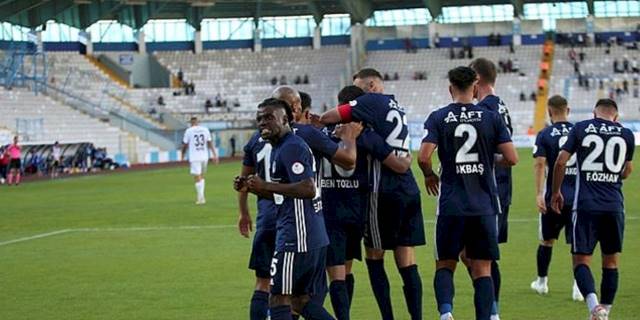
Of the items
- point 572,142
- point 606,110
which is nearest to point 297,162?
point 572,142

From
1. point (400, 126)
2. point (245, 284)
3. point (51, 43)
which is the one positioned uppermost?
point (51, 43)

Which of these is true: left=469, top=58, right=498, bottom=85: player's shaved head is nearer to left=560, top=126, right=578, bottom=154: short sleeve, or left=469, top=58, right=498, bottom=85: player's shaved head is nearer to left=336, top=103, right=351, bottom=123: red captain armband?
left=560, top=126, right=578, bottom=154: short sleeve

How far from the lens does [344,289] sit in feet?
37.2

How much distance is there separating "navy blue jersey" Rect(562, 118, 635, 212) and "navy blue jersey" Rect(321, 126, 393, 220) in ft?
6.49

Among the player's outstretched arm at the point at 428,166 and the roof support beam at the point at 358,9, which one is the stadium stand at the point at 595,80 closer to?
the roof support beam at the point at 358,9

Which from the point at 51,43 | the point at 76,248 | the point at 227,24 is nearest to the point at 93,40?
the point at 51,43

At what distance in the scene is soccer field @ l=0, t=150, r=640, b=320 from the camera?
43.9ft

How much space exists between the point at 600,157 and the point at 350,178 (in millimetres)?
2504

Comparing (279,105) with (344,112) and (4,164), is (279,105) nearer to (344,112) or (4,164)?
(344,112)

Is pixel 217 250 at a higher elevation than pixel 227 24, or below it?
below

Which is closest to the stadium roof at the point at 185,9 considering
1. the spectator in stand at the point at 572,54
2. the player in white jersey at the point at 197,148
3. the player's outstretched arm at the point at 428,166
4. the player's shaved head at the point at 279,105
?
the spectator in stand at the point at 572,54

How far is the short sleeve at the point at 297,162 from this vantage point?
31.2ft

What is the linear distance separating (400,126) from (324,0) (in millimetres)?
75817

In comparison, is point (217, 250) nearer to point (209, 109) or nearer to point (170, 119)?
point (170, 119)
